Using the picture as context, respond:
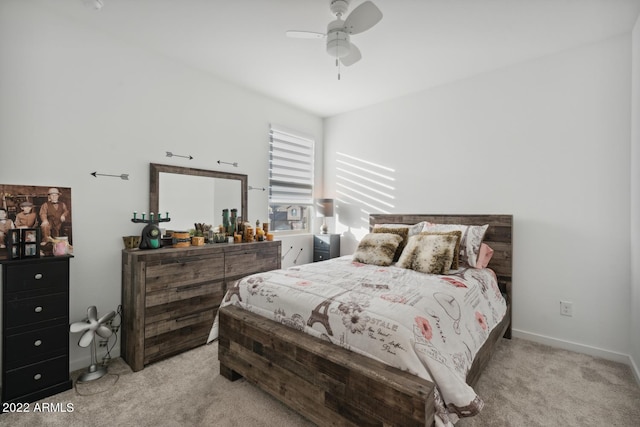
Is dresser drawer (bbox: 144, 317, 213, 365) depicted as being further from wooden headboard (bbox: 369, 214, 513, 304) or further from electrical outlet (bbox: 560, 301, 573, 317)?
electrical outlet (bbox: 560, 301, 573, 317)

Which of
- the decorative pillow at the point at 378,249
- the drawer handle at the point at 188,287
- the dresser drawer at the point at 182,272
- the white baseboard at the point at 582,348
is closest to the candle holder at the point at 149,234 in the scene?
the dresser drawer at the point at 182,272

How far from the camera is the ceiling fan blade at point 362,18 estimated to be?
1773 mm

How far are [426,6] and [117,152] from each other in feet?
8.84

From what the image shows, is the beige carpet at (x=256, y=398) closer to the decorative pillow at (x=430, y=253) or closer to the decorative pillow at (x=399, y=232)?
the decorative pillow at (x=430, y=253)

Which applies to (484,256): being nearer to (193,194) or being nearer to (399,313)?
(399,313)

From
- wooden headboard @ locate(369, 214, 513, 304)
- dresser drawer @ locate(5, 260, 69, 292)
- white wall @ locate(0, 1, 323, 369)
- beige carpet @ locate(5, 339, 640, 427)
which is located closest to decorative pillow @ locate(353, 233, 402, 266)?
wooden headboard @ locate(369, 214, 513, 304)

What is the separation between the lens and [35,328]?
6.23 feet

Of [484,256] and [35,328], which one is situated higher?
[484,256]

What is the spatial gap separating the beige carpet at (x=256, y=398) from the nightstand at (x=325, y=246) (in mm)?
2031

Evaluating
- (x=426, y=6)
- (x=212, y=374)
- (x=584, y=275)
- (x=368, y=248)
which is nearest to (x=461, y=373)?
(x=368, y=248)

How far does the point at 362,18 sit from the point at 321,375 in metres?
2.15

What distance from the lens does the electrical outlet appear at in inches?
103

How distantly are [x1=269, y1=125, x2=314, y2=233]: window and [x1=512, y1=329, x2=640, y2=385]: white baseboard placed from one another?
2896 mm

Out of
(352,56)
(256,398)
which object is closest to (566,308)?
(256,398)
